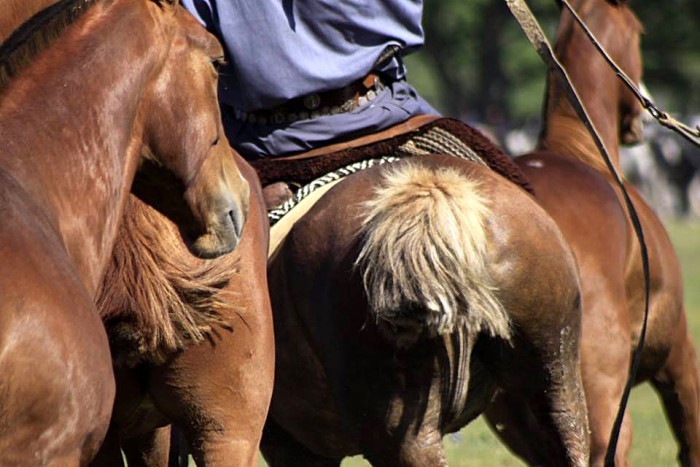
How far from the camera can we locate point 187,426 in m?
3.50

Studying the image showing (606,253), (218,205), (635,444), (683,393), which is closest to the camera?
(218,205)

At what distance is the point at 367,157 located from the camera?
13.9ft

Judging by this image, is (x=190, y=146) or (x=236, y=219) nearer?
(x=190, y=146)

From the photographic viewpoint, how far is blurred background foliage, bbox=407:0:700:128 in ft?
120

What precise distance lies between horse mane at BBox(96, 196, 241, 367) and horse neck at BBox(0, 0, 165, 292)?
394 mm

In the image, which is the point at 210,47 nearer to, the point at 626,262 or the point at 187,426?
the point at 187,426

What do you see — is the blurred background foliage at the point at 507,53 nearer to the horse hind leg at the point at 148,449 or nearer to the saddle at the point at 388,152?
the saddle at the point at 388,152

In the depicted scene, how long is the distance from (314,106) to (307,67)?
7.0 inches

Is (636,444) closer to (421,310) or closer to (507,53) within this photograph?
(421,310)

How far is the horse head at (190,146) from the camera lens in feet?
9.61

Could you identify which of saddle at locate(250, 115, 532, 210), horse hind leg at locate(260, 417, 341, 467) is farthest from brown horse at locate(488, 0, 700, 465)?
horse hind leg at locate(260, 417, 341, 467)

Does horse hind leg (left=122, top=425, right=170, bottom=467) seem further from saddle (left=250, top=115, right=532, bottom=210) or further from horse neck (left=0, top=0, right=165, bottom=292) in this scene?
horse neck (left=0, top=0, right=165, bottom=292)

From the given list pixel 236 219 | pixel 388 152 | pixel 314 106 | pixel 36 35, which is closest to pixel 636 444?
pixel 388 152

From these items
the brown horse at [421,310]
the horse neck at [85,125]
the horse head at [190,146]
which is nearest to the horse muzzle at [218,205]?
the horse head at [190,146]
